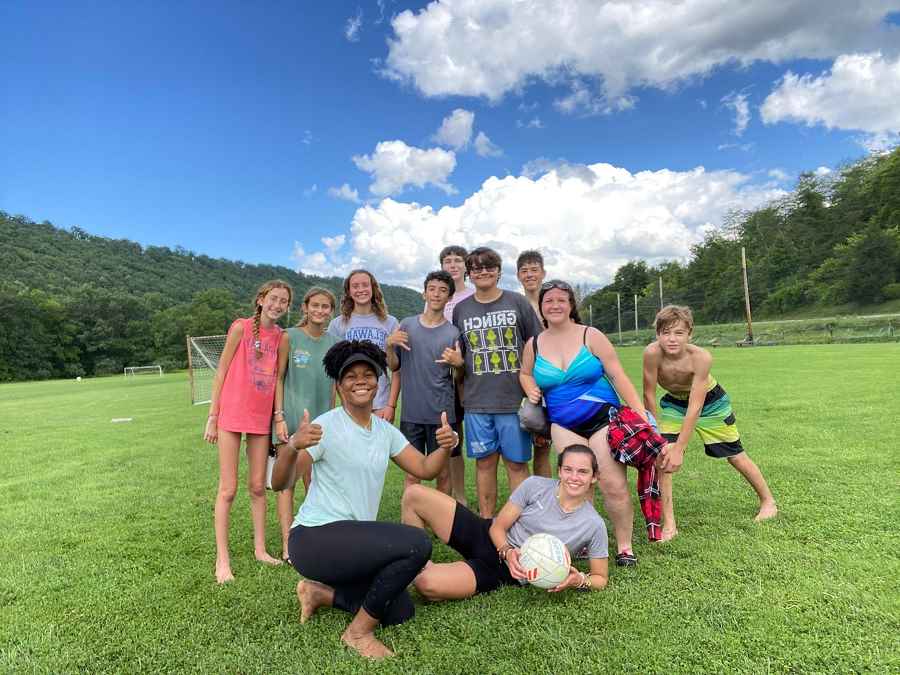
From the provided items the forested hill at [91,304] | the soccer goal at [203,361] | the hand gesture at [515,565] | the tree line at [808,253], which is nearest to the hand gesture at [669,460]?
the hand gesture at [515,565]

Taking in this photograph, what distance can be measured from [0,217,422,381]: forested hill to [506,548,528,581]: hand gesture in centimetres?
4108

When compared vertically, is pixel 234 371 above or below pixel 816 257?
below

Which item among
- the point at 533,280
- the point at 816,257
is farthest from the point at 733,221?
the point at 533,280

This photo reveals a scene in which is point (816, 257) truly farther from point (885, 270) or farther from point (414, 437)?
point (414, 437)

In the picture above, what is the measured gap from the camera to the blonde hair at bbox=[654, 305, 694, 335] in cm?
402

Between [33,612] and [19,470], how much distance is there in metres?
5.74

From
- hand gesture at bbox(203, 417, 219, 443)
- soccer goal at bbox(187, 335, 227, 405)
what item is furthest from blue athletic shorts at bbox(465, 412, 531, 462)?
soccer goal at bbox(187, 335, 227, 405)

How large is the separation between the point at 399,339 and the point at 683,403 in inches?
96.3

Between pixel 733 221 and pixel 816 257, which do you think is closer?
pixel 816 257

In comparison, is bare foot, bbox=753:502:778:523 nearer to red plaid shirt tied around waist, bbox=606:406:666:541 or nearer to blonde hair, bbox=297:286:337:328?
red plaid shirt tied around waist, bbox=606:406:666:541

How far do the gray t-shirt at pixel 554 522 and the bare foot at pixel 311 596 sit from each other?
1.14m

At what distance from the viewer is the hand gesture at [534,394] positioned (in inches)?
150

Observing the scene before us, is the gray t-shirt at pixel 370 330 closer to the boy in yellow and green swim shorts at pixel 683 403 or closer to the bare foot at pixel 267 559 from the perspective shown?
the bare foot at pixel 267 559

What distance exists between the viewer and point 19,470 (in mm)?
7566
